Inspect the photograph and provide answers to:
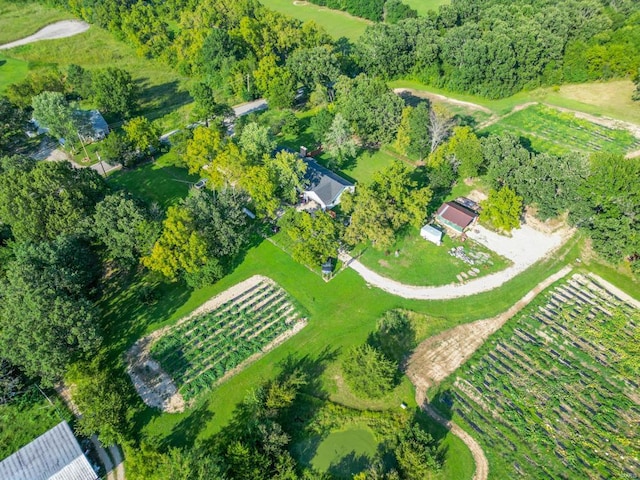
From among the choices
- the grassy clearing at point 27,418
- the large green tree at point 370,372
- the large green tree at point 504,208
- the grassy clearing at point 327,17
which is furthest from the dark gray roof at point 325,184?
the grassy clearing at point 327,17

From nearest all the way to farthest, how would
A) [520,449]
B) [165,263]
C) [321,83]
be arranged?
[520,449], [165,263], [321,83]

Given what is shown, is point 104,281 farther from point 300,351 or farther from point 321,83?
point 321,83

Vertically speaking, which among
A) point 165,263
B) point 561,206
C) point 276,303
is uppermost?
point 561,206

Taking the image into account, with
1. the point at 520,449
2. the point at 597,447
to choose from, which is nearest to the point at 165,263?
the point at 520,449

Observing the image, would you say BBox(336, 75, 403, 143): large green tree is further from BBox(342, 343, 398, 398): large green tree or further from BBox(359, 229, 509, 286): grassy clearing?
BBox(342, 343, 398, 398): large green tree

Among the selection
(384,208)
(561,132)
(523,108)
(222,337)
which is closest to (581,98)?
(523,108)

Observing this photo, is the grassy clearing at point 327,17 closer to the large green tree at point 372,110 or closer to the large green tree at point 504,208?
the large green tree at point 372,110

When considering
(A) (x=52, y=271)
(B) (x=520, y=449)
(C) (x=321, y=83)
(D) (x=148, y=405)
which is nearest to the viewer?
(B) (x=520, y=449)
